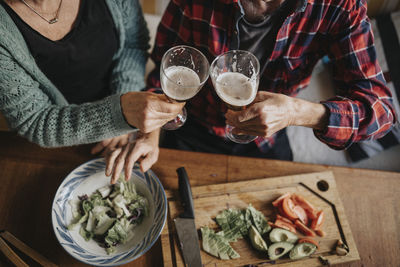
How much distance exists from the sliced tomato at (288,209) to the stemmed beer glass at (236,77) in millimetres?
493

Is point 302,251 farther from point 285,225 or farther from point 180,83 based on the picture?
point 180,83

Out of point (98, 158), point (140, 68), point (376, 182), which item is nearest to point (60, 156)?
point (98, 158)

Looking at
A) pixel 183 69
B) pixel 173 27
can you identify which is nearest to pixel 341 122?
pixel 183 69

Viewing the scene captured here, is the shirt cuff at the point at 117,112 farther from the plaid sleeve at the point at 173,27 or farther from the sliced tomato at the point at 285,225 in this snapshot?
the sliced tomato at the point at 285,225

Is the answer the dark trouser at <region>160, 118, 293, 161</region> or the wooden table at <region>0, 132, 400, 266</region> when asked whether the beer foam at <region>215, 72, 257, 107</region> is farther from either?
the dark trouser at <region>160, 118, 293, 161</region>

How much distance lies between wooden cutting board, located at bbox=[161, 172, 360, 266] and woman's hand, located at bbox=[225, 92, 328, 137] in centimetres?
28

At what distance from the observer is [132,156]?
48.1 inches

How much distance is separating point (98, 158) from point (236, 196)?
24.3 inches

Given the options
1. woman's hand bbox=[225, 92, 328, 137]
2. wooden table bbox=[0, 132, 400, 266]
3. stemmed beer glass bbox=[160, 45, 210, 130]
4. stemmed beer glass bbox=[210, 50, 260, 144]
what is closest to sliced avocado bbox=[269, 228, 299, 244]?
wooden table bbox=[0, 132, 400, 266]

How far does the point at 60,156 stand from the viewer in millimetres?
1323

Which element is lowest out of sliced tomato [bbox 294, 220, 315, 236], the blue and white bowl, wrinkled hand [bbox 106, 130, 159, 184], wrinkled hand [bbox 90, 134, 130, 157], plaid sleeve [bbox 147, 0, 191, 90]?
sliced tomato [bbox 294, 220, 315, 236]

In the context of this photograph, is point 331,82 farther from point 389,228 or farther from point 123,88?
point 123,88

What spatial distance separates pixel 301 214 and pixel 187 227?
48 centimetres

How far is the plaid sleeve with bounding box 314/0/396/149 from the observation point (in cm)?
119
